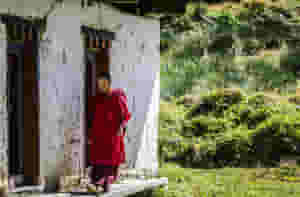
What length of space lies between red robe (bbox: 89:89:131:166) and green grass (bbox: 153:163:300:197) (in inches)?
85.9

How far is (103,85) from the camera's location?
796 cm

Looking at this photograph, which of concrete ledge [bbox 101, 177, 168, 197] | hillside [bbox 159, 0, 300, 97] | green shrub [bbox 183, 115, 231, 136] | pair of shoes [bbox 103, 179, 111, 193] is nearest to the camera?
pair of shoes [bbox 103, 179, 111, 193]

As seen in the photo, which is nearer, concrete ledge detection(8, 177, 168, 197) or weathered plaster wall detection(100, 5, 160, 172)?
concrete ledge detection(8, 177, 168, 197)

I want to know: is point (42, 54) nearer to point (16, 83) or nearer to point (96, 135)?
point (16, 83)

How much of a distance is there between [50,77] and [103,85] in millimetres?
718

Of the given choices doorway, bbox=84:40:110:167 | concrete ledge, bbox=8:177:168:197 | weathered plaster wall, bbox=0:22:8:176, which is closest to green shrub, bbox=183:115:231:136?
concrete ledge, bbox=8:177:168:197

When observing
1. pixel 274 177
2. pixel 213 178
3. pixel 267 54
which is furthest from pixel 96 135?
pixel 267 54

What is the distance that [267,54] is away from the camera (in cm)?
2583

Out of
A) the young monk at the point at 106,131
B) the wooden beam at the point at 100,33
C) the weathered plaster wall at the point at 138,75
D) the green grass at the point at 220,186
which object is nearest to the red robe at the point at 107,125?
the young monk at the point at 106,131

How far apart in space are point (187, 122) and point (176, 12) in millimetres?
9413

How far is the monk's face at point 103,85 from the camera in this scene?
26.0 feet

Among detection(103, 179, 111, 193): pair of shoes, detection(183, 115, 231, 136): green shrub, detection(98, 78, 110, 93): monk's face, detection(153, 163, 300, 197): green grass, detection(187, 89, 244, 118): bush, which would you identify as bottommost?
detection(153, 163, 300, 197): green grass

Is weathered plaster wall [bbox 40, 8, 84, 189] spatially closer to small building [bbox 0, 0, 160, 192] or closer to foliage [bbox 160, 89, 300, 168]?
small building [bbox 0, 0, 160, 192]

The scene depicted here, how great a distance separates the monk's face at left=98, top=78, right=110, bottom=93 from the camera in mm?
7934
